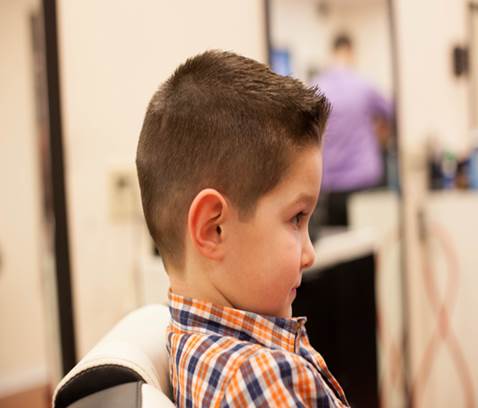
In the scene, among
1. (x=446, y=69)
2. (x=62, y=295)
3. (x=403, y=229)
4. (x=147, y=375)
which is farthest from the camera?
(x=446, y=69)

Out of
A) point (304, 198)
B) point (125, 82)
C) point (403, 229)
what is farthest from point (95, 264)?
point (403, 229)

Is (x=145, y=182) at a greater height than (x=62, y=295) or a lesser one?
greater

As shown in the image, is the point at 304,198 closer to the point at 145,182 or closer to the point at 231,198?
the point at 231,198

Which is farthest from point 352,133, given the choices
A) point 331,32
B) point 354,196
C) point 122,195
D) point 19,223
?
point 19,223

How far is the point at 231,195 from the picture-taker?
27.1 inches

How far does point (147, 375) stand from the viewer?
2.26 feet

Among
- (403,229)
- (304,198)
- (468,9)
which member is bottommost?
(403,229)

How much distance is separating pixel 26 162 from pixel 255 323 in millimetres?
2723

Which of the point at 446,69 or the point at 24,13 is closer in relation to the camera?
the point at 446,69

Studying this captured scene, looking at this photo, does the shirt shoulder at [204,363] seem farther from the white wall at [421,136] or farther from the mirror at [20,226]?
the mirror at [20,226]

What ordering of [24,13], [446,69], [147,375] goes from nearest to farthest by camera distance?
[147,375], [446,69], [24,13]

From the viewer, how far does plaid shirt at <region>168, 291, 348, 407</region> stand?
1.96 feet

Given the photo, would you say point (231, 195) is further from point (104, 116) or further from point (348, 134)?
point (348, 134)

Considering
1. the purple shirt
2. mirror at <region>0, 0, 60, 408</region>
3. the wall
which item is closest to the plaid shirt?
the wall
